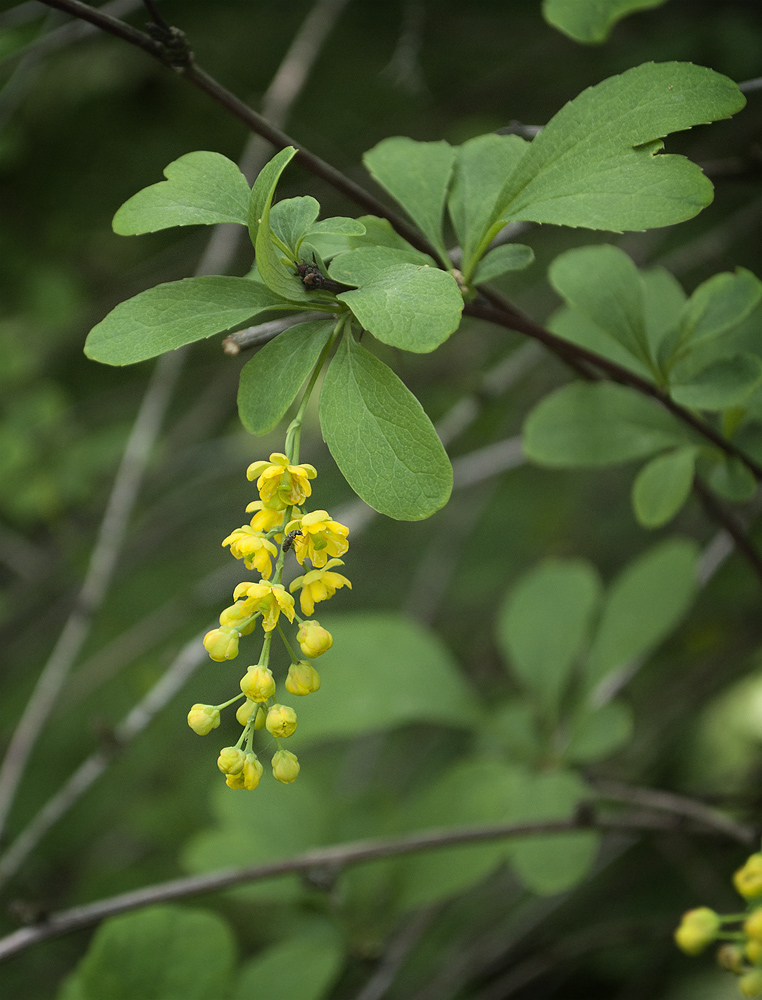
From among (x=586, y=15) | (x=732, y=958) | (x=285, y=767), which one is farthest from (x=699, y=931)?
(x=586, y=15)

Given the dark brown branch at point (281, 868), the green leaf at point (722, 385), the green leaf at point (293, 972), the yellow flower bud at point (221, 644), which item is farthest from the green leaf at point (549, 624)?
the yellow flower bud at point (221, 644)

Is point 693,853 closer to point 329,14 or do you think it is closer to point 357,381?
point 357,381

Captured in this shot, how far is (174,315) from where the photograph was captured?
24.5 inches

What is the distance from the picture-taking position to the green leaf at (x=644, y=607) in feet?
4.41

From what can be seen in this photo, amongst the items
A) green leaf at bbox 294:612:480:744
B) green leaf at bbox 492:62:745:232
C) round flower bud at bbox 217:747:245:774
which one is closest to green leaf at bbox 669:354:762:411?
green leaf at bbox 492:62:745:232

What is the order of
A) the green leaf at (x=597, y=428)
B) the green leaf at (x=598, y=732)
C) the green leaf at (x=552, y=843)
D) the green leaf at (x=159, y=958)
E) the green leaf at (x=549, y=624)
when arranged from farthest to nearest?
the green leaf at (x=549, y=624), the green leaf at (x=598, y=732), the green leaf at (x=552, y=843), the green leaf at (x=159, y=958), the green leaf at (x=597, y=428)

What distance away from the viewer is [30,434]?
7.49ft

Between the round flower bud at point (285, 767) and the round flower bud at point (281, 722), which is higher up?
the round flower bud at point (281, 722)

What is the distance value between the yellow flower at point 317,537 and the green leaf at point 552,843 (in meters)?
0.70

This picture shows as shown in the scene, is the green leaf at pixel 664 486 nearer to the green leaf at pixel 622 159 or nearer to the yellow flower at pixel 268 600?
the green leaf at pixel 622 159

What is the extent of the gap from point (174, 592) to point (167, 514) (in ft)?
2.02

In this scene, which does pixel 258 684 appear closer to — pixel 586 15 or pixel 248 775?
pixel 248 775

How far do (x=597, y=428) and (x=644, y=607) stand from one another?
586 mm

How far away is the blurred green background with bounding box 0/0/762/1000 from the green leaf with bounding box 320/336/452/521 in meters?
0.89
